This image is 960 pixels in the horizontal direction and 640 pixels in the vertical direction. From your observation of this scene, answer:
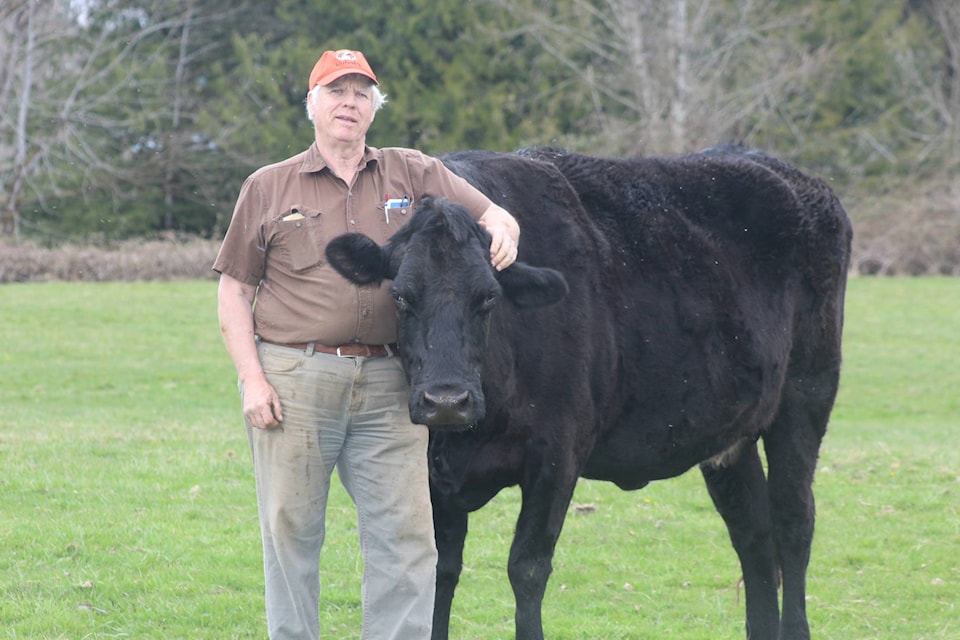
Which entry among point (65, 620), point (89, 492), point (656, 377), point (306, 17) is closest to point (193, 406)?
point (89, 492)

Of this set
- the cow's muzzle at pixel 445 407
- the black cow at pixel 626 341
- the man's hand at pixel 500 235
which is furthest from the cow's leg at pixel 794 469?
the cow's muzzle at pixel 445 407

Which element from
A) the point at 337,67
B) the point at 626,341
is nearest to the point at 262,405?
the point at 337,67

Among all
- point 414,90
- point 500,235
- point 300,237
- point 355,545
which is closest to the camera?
point 300,237

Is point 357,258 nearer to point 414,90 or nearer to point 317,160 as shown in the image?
point 317,160

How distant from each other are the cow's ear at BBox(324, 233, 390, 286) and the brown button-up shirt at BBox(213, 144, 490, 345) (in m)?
0.05

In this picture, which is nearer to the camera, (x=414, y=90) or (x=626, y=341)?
(x=626, y=341)

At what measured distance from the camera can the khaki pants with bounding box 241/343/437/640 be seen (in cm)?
475

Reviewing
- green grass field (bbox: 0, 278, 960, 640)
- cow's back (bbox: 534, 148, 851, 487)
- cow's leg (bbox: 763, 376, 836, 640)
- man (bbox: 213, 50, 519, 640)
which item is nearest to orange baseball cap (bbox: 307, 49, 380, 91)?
man (bbox: 213, 50, 519, 640)

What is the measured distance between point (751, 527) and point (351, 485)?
288 centimetres

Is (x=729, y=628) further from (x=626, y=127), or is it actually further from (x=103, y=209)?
(x=103, y=209)

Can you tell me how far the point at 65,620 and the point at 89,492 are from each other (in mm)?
3012

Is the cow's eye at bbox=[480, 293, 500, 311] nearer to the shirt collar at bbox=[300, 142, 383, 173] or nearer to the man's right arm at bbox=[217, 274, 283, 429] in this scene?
the shirt collar at bbox=[300, 142, 383, 173]

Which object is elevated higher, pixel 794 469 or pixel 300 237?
pixel 300 237

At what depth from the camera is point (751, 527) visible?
22.9 ft
